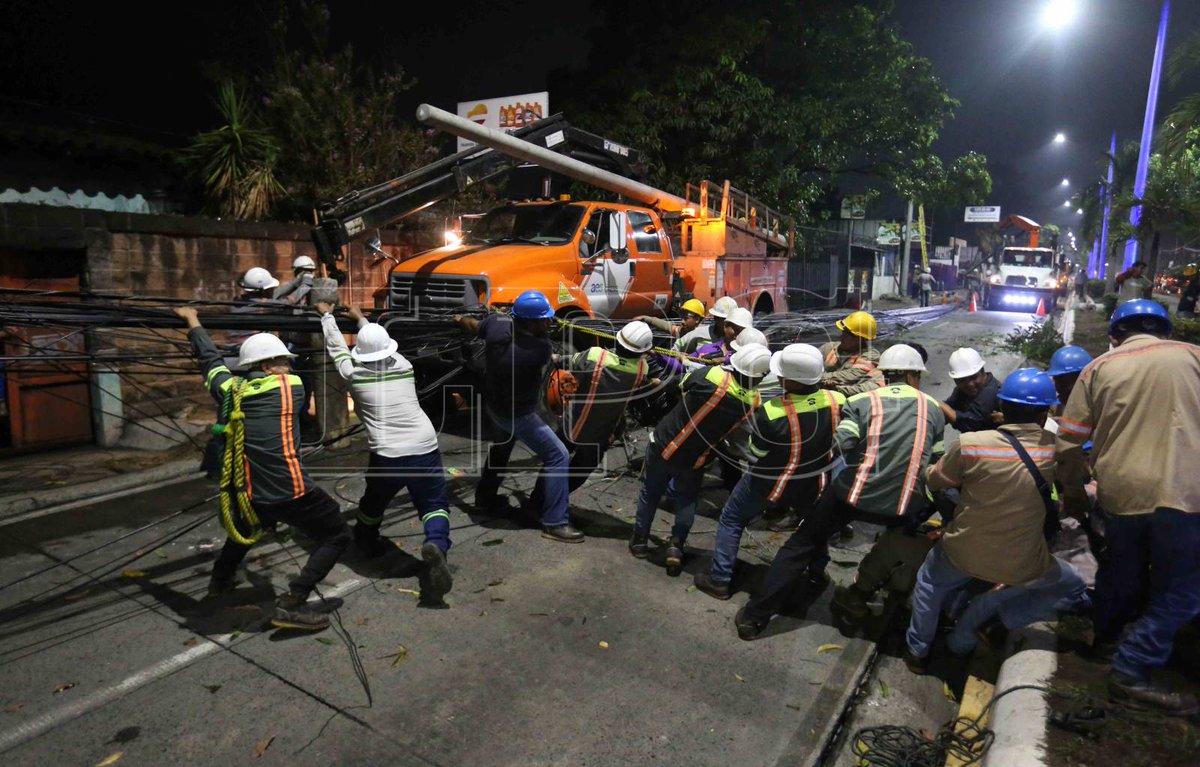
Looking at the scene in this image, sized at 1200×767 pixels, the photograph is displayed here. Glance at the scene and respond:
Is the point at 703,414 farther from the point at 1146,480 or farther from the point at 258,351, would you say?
the point at 258,351

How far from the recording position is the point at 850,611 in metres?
4.65

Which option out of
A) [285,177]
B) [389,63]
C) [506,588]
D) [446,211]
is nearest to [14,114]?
[285,177]

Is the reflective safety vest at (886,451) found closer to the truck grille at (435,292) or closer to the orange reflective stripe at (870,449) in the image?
the orange reflective stripe at (870,449)

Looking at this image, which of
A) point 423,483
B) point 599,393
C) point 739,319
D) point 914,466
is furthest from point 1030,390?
point 423,483

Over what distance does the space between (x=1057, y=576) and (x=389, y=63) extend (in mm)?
16312

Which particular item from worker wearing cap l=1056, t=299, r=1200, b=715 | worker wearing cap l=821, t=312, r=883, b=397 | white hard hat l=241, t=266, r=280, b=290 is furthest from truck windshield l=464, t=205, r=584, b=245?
worker wearing cap l=1056, t=299, r=1200, b=715

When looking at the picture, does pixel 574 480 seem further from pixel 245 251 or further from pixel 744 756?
pixel 245 251

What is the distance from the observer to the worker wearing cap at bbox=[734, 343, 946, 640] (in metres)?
4.26

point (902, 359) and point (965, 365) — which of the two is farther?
point (965, 365)

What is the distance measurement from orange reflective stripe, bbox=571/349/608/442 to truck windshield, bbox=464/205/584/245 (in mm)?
3560

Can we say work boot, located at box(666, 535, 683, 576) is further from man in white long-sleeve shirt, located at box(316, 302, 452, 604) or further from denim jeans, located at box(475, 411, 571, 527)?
man in white long-sleeve shirt, located at box(316, 302, 452, 604)

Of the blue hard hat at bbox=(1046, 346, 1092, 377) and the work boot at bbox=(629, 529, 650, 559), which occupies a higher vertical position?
the blue hard hat at bbox=(1046, 346, 1092, 377)

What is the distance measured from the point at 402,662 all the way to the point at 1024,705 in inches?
127

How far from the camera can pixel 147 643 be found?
13.7 ft
